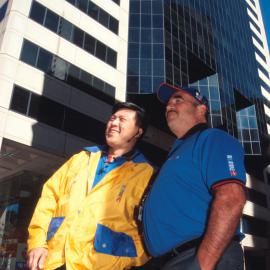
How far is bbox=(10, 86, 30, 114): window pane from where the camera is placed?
1536cm

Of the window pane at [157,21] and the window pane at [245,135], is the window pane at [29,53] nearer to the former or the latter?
the window pane at [157,21]

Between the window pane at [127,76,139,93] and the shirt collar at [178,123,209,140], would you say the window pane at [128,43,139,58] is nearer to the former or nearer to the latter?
the window pane at [127,76,139,93]

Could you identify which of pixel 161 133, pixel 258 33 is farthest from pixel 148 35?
pixel 258 33

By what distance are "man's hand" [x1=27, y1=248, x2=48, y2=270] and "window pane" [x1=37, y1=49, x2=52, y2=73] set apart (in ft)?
53.1

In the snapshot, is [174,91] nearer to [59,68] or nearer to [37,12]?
[59,68]

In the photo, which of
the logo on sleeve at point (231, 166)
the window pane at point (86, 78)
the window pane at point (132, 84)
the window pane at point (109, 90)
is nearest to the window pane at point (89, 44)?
the window pane at point (86, 78)

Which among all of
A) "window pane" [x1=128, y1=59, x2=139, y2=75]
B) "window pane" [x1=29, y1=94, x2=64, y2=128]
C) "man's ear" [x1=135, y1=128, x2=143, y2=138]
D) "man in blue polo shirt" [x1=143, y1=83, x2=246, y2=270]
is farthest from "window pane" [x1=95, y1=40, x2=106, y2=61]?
"man in blue polo shirt" [x1=143, y1=83, x2=246, y2=270]

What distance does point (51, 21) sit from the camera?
1906 centimetres

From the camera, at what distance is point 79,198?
2.95 m

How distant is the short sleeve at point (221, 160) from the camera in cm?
213

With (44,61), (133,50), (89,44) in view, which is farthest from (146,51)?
(44,61)

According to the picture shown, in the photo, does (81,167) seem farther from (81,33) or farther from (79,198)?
(81,33)

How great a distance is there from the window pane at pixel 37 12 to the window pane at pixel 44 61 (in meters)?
2.19

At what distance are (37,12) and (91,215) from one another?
61.0 feet
